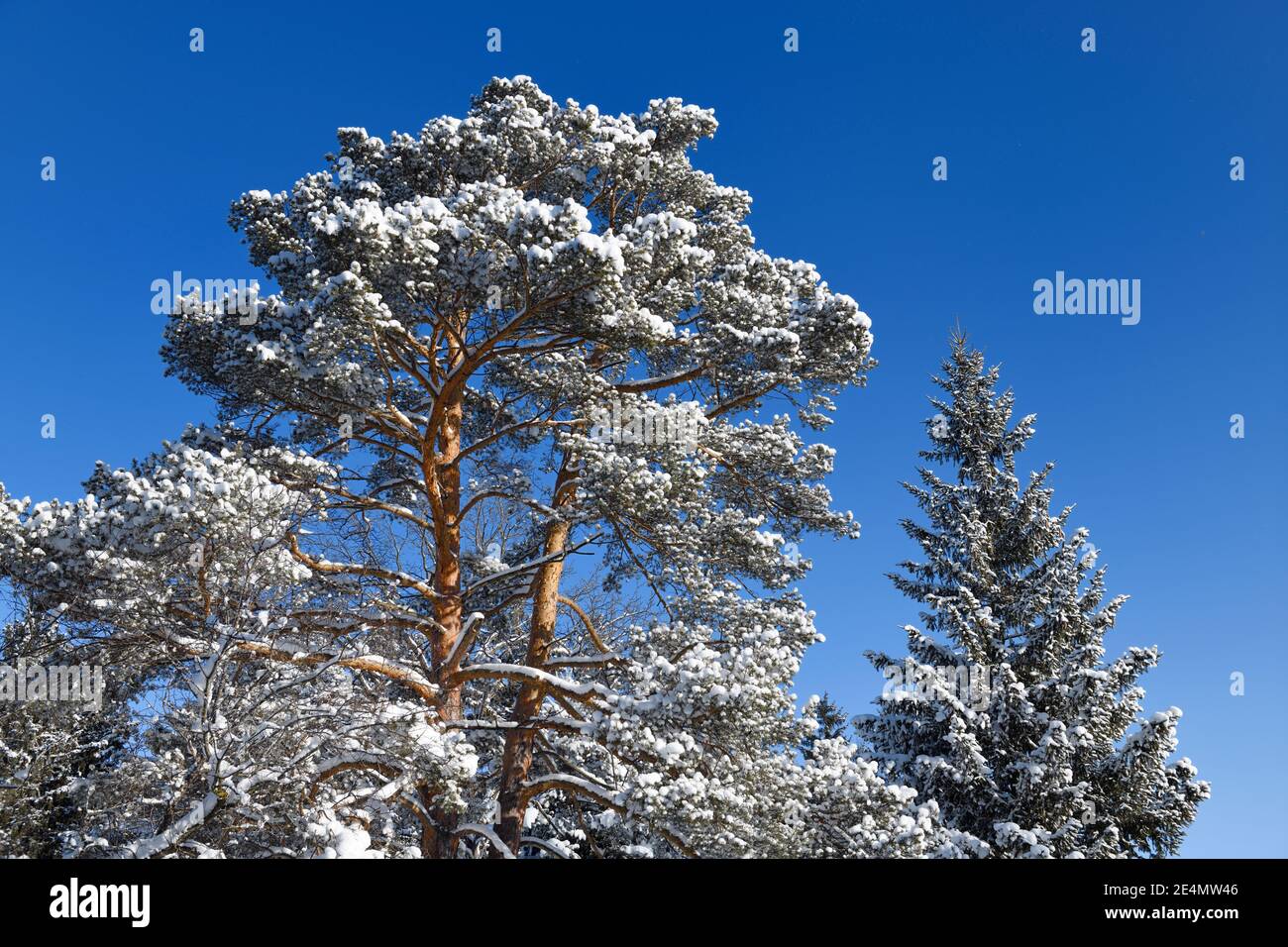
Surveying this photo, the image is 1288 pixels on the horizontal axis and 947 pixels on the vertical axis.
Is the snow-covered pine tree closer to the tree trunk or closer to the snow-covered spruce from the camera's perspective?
the snow-covered spruce

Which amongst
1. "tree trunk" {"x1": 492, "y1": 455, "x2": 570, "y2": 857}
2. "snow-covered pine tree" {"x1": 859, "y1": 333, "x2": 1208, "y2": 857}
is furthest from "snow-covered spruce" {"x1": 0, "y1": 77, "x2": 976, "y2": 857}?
"snow-covered pine tree" {"x1": 859, "y1": 333, "x2": 1208, "y2": 857}

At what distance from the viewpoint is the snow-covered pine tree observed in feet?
49.6

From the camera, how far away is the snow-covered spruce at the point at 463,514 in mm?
9695

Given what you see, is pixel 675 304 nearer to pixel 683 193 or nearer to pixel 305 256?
pixel 683 193

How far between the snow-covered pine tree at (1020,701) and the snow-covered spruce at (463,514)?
10.9 ft

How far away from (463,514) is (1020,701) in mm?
10021

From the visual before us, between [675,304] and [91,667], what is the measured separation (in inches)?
327

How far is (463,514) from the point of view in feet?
43.8
